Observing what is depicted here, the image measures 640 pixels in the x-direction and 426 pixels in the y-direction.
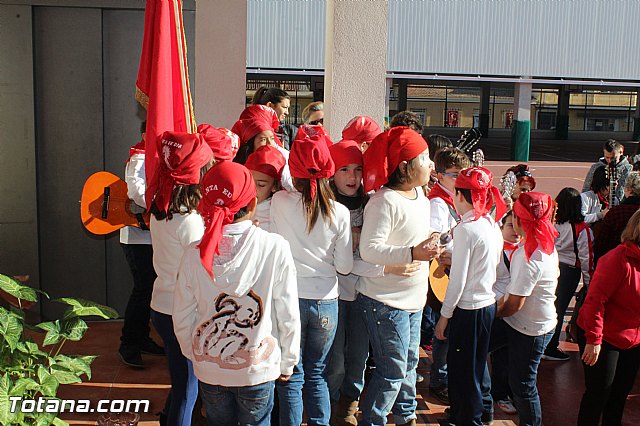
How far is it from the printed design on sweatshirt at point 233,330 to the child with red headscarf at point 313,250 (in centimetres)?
66

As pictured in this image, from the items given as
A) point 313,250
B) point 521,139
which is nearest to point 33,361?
point 313,250

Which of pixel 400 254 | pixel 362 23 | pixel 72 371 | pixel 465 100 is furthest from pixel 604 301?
pixel 465 100

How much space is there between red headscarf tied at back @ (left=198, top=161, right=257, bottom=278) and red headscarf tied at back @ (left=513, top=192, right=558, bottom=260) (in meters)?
1.87

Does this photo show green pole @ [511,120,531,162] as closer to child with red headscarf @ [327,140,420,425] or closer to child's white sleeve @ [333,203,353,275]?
child with red headscarf @ [327,140,420,425]

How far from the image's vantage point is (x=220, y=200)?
3107mm

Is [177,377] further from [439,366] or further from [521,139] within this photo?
[521,139]

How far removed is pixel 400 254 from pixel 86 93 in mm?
3762

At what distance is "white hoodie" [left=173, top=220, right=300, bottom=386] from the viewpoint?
316cm

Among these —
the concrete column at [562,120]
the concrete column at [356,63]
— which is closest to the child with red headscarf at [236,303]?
the concrete column at [356,63]

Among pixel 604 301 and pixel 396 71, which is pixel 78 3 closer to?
pixel 604 301

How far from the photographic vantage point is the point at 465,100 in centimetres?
5531

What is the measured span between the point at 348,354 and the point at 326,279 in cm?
77

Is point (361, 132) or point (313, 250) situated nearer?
point (313, 250)

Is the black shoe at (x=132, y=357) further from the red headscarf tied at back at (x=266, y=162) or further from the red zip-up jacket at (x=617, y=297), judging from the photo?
the red zip-up jacket at (x=617, y=297)
